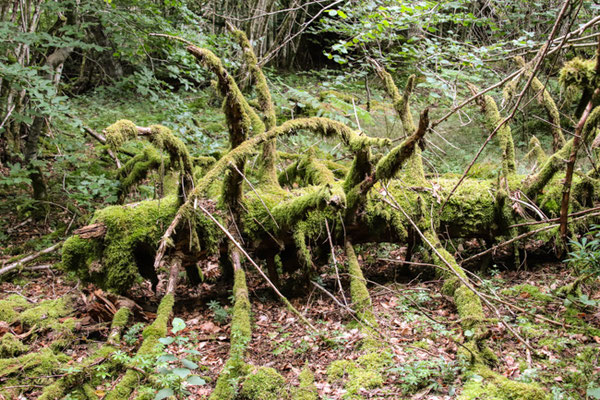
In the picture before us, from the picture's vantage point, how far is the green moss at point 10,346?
3768 millimetres

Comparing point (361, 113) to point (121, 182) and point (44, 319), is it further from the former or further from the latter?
point (44, 319)

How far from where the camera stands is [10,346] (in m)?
3.80

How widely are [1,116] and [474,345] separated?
302 inches

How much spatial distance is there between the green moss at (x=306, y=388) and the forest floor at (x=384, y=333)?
9cm

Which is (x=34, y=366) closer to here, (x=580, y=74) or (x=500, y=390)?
(x=500, y=390)

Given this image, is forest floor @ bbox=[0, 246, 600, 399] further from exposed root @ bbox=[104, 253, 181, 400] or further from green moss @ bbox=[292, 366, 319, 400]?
exposed root @ bbox=[104, 253, 181, 400]

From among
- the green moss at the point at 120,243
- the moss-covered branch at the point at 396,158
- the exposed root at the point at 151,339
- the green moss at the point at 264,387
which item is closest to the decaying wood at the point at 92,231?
the green moss at the point at 120,243

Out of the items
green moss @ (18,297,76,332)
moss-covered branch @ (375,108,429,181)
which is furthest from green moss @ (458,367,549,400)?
green moss @ (18,297,76,332)

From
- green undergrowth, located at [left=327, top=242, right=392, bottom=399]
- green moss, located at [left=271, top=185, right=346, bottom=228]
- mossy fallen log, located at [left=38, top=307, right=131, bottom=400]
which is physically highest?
green moss, located at [left=271, top=185, right=346, bottom=228]

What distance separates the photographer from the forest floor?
2.99 m

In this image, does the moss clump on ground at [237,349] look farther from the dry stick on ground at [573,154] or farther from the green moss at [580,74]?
the green moss at [580,74]

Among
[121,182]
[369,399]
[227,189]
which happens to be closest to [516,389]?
[369,399]

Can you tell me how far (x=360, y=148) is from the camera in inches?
166

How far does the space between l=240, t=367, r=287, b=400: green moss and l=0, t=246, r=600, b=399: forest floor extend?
173mm
